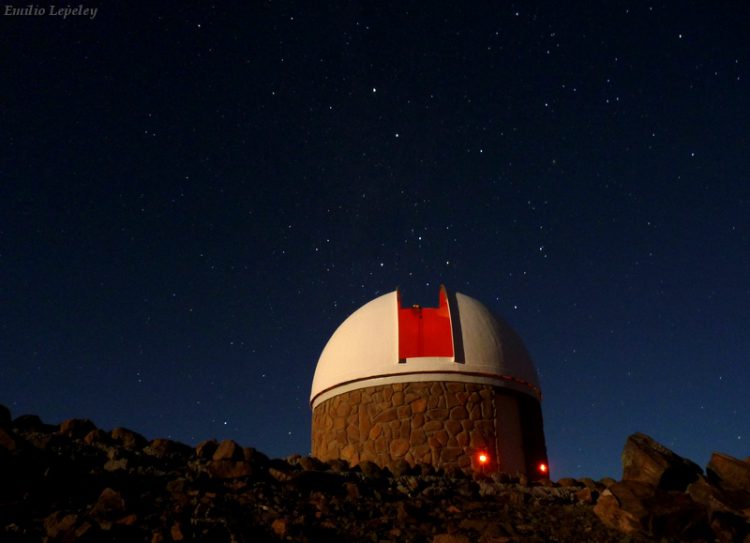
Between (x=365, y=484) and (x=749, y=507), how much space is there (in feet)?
10.8

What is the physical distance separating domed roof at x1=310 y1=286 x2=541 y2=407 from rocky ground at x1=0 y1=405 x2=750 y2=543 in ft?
11.8

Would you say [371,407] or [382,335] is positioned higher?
[382,335]

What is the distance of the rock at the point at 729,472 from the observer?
18.0 ft

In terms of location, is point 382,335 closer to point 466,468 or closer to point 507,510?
point 466,468

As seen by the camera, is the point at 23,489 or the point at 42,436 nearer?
the point at 23,489

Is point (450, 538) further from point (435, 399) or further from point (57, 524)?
point (435, 399)

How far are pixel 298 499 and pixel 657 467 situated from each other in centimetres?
338

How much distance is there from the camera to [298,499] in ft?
15.2

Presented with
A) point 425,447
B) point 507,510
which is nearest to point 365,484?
point 507,510

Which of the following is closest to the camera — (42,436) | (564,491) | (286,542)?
(286,542)

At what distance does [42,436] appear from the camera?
4730 mm

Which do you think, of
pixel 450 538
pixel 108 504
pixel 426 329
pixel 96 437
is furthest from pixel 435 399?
pixel 108 504

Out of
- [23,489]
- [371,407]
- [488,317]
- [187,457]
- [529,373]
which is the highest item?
[488,317]

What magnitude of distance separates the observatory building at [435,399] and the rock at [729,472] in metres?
4.07
